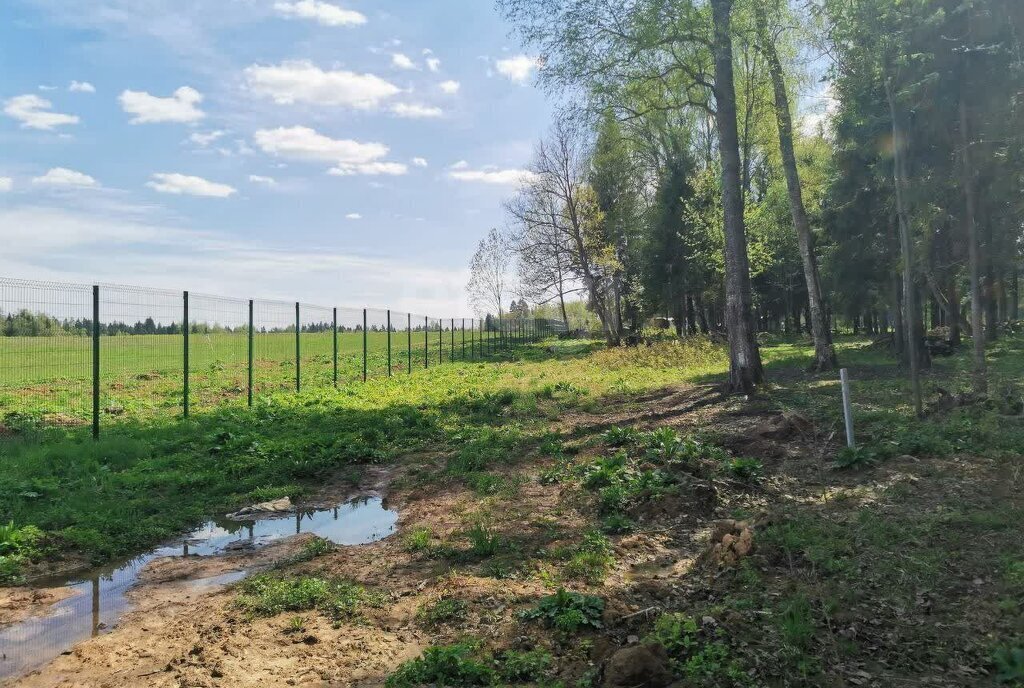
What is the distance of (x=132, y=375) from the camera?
18.6 meters

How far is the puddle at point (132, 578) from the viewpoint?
4.05 m

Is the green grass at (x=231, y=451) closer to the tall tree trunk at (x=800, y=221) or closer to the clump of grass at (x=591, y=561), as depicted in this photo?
the clump of grass at (x=591, y=561)

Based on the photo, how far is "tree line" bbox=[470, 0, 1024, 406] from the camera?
1141cm

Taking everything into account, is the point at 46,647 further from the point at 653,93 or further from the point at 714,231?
the point at 714,231

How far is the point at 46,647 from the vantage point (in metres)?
4.02

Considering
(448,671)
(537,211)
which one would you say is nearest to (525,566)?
(448,671)

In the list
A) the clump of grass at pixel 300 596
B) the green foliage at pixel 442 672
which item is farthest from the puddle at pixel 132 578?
the green foliage at pixel 442 672

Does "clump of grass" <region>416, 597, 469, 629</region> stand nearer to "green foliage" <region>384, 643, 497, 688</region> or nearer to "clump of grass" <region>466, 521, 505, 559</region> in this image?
"green foliage" <region>384, 643, 497, 688</region>

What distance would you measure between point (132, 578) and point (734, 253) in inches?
469

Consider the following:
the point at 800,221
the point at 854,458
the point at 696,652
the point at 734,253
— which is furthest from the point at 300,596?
the point at 800,221

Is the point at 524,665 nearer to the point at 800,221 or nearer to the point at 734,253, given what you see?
the point at 734,253

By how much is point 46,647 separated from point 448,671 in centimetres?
264

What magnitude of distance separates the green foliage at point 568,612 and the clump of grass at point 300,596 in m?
1.27

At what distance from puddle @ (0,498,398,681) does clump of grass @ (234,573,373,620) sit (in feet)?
1.61
